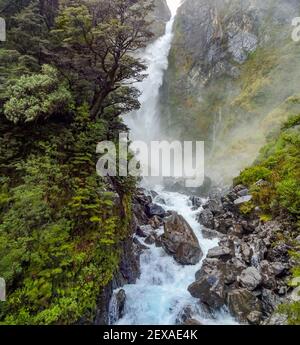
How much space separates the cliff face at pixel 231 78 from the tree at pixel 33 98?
16998mm

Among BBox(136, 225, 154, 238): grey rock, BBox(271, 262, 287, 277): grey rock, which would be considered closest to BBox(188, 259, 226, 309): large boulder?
BBox(271, 262, 287, 277): grey rock

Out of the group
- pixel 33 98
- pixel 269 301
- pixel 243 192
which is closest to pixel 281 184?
pixel 243 192

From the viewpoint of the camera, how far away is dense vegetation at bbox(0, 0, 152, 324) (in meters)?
6.52

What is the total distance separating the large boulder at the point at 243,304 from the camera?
8578 mm

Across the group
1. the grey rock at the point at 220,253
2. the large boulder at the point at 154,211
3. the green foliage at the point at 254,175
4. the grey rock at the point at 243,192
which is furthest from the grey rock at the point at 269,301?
the large boulder at the point at 154,211

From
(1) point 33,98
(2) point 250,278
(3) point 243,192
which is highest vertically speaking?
(1) point 33,98

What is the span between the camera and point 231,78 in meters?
33.5

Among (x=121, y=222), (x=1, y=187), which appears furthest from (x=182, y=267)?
(x=1, y=187)

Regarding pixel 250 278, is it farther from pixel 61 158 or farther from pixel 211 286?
pixel 61 158

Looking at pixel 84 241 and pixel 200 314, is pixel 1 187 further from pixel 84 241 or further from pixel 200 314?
pixel 200 314

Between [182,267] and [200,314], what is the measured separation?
245 centimetres

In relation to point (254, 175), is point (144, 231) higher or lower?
lower

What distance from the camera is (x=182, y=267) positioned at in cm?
1138

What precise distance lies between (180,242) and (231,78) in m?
26.9
